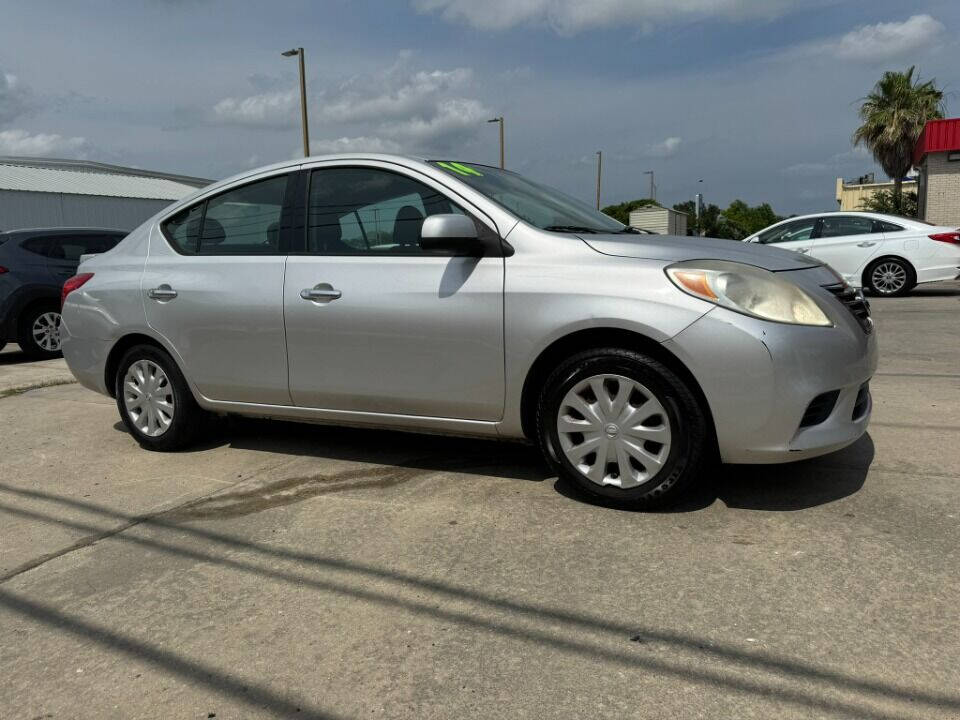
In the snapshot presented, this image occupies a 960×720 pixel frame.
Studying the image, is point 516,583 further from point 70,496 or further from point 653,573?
point 70,496

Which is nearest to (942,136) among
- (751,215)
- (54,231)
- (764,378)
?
(54,231)

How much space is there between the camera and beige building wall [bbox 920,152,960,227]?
71.2ft

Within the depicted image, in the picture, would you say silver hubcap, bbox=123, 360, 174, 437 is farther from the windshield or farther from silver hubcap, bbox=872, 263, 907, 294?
silver hubcap, bbox=872, 263, 907, 294

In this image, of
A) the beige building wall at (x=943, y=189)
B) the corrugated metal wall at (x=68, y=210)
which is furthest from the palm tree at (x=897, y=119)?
the corrugated metal wall at (x=68, y=210)

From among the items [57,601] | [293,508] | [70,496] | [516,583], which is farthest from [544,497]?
[70,496]

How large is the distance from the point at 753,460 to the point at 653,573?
2.33ft

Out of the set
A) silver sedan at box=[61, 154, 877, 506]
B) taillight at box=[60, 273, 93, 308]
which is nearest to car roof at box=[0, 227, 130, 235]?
taillight at box=[60, 273, 93, 308]

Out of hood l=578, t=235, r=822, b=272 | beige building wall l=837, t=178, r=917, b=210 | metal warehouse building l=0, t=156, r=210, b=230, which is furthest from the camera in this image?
beige building wall l=837, t=178, r=917, b=210

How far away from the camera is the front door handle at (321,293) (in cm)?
405

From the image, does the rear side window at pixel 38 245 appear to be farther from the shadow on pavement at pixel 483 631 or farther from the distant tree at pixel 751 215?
the distant tree at pixel 751 215

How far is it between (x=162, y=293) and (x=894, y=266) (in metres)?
11.3

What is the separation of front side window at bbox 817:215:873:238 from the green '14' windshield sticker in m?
10.0

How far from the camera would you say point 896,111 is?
33.8m

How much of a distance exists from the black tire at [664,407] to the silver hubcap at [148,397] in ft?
7.89
